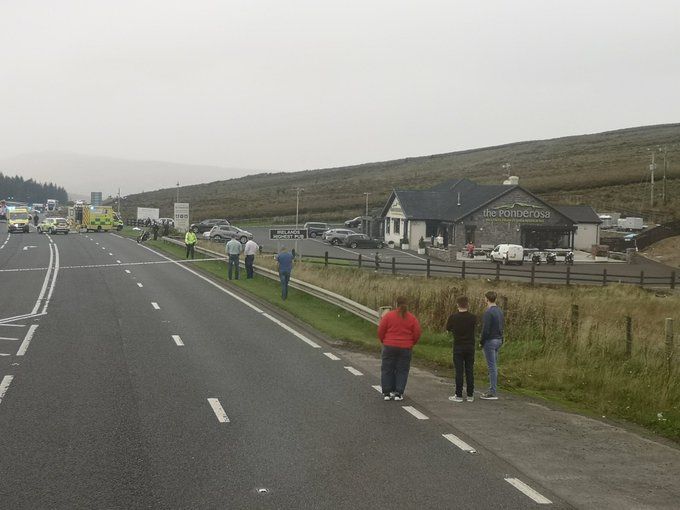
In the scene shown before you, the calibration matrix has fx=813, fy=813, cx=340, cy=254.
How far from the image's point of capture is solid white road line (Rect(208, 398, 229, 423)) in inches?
454

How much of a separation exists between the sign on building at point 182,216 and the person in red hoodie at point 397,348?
5749cm

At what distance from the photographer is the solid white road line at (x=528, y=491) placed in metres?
8.27

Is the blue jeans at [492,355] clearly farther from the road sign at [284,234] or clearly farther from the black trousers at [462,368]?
the road sign at [284,234]

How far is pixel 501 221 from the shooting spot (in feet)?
221

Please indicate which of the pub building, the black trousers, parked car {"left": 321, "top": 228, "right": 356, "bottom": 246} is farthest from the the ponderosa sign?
the black trousers

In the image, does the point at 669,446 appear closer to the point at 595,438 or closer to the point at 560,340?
the point at 595,438

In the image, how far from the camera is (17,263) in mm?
42781

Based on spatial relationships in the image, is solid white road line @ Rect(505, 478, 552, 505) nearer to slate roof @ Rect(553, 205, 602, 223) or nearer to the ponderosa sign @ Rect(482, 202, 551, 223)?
the ponderosa sign @ Rect(482, 202, 551, 223)

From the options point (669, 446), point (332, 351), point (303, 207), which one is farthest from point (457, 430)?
point (303, 207)

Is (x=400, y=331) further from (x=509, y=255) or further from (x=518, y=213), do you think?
(x=518, y=213)

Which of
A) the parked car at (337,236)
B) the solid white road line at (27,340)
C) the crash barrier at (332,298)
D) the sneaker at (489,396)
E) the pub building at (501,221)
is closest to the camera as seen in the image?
the sneaker at (489,396)

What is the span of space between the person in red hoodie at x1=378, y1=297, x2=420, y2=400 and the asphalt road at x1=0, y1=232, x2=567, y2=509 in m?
0.32

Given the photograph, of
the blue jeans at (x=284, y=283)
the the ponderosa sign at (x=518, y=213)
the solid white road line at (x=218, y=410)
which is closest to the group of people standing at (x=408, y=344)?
the solid white road line at (x=218, y=410)

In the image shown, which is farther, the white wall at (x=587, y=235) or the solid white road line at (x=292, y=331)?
the white wall at (x=587, y=235)
